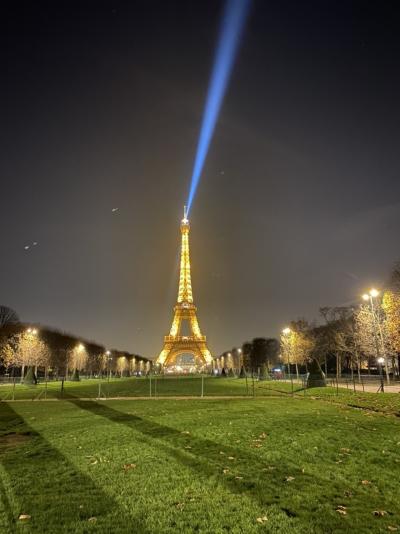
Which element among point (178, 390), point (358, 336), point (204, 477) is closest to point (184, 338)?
point (358, 336)

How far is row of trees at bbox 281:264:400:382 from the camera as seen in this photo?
39.6 m

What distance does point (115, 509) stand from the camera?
7418 millimetres

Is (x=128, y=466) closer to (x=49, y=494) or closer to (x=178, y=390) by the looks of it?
(x=49, y=494)

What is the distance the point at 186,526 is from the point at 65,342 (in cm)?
10009

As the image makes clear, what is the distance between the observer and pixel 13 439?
15.0 metres

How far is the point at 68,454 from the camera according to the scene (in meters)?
11.8

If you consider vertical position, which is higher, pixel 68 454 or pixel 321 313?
pixel 321 313

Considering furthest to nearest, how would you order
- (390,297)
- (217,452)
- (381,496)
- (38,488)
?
(390,297)
(217,452)
(38,488)
(381,496)

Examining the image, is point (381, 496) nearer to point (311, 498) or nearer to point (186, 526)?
point (311, 498)

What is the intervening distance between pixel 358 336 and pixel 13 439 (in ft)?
183

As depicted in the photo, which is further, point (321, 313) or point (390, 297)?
point (321, 313)

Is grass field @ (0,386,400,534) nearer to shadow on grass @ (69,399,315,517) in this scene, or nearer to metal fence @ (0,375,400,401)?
shadow on grass @ (69,399,315,517)

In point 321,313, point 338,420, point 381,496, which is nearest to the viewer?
point 381,496

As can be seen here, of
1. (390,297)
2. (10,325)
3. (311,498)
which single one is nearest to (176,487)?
(311,498)
